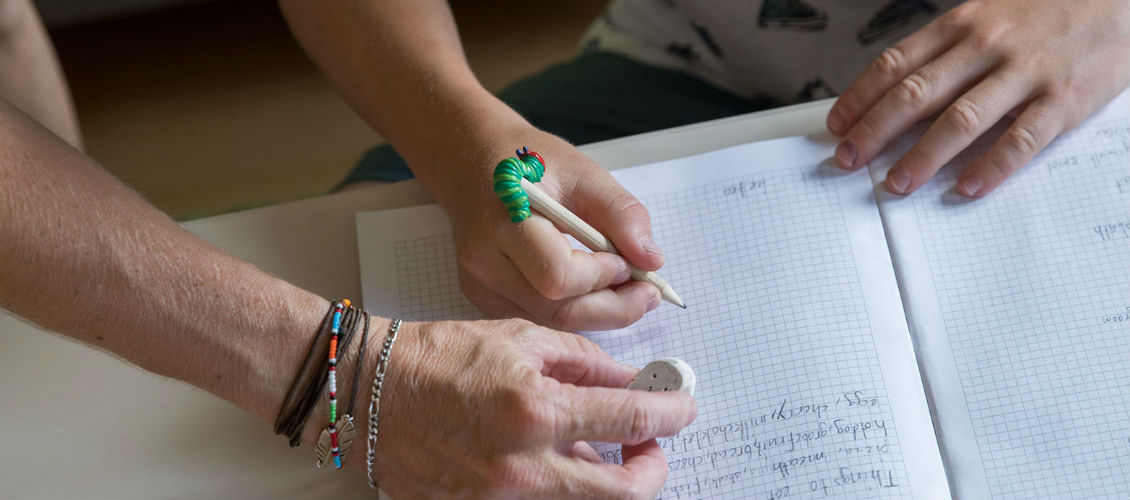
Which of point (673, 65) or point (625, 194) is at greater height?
point (673, 65)

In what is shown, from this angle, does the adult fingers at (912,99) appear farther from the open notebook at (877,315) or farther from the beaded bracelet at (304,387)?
the beaded bracelet at (304,387)

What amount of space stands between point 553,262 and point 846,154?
1.11 ft

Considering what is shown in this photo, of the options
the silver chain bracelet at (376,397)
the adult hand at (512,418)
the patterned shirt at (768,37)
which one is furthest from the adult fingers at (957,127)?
the silver chain bracelet at (376,397)

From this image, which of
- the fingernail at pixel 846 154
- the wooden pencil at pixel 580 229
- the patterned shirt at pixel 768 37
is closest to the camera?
the wooden pencil at pixel 580 229

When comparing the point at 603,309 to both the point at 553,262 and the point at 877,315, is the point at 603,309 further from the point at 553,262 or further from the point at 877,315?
the point at 877,315

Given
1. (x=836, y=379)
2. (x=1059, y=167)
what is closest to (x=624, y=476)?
(x=836, y=379)

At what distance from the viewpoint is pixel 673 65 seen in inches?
47.1

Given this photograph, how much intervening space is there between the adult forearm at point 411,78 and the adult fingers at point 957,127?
1.26 feet

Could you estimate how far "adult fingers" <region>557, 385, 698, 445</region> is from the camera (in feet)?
2.25

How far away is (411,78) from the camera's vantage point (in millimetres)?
931

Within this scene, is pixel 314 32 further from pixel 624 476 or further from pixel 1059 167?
pixel 1059 167

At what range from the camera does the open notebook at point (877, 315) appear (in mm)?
722

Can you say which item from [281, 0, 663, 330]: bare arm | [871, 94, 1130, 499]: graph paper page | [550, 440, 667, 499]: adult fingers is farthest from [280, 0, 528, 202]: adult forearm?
[871, 94, 1130, 499]: graph paper page

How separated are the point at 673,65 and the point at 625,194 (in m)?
0.44
